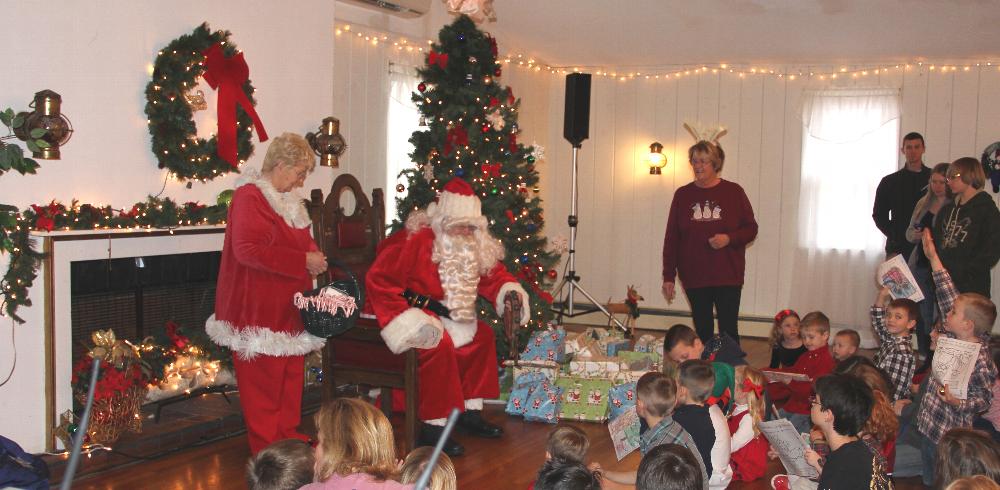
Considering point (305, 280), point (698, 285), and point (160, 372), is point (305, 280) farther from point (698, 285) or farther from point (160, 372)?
point (698, 285)

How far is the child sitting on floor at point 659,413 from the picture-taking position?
133 inches

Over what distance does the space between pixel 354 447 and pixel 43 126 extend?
8.45 feet

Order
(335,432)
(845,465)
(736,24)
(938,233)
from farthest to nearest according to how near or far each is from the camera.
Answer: (736,24) → (938,233) → (845,465) → (335,432)

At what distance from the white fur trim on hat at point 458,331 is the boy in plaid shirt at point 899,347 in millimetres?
2185

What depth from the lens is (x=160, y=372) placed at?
→ 16.1 feet

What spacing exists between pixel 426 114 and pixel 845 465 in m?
3.98

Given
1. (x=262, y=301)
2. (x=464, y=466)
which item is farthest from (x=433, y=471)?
(x=464, y=466)

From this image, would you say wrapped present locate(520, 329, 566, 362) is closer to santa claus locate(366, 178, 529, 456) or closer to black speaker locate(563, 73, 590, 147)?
santa claus locate(366, 178, 529, 456)

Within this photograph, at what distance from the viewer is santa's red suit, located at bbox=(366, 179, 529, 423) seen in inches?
180

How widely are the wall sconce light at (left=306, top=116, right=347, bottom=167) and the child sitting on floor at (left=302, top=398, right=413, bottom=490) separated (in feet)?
11.9

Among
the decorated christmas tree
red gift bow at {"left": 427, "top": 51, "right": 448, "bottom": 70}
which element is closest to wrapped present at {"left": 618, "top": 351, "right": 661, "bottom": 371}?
the decorated christmas tree

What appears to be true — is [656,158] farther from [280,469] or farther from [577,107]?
[280,469]

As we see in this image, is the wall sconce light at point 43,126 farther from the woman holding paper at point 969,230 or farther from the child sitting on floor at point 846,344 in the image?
the woman holding paper at point 969,230

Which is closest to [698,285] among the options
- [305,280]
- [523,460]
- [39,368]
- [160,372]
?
[523,460]
